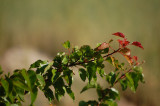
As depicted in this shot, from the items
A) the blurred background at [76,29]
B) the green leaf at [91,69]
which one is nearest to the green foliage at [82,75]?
the green leaf at [91,69]

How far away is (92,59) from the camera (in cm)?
73

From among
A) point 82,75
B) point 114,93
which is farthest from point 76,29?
point 114,93

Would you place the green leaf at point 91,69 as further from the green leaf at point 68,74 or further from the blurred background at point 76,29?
the blurred background at point 76,29

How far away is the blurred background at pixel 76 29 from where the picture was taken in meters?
1.75

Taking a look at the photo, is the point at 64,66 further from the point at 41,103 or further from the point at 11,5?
the point at 11,5

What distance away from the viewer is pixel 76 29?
2057 millimetres

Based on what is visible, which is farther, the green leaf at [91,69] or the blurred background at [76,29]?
the blurred background at [76,29]

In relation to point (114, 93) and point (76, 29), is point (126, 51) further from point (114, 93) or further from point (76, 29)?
point (76, 29)

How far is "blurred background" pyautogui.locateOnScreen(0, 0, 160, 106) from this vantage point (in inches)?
68.9

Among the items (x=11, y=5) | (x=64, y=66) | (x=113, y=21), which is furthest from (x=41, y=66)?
(x=113, y=21)

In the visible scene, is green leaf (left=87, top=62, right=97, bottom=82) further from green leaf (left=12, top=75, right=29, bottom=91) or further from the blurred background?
the blurred background

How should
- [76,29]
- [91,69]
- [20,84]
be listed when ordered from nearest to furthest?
[20,84] → [91,69] → [76,29]

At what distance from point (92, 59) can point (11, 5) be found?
1272 millimetres

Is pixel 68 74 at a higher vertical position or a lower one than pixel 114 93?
higher
